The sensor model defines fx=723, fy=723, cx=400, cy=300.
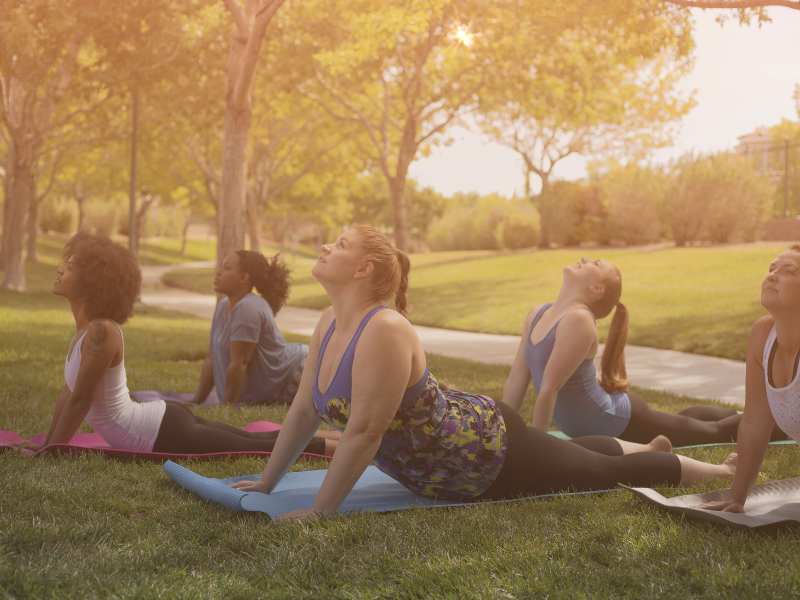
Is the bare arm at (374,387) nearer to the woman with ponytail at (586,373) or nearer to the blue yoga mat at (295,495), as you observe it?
the blue yoga mat at (295,495)

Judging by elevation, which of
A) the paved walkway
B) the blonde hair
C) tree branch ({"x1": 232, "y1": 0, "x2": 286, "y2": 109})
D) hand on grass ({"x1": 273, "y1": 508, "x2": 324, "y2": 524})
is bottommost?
the paved walkway

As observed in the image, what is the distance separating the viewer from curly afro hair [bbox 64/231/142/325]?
4.03 metres

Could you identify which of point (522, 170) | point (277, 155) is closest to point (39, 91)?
point (277, 155)

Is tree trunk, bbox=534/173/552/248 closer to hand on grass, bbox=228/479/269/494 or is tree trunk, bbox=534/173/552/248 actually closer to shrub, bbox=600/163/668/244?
shrub, bbox=600/163/668/244

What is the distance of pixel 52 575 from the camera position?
8.11 ft

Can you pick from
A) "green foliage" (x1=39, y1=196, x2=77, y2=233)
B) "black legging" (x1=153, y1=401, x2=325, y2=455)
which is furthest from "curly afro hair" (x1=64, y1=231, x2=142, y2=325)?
"green foliage" (x1=39, y1=196, x2=77, y2=233)

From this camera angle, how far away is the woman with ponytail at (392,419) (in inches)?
115

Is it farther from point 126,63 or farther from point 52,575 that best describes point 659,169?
point 52,575

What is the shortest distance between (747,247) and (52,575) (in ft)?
73.4

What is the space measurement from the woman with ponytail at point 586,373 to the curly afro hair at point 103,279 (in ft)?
8.11

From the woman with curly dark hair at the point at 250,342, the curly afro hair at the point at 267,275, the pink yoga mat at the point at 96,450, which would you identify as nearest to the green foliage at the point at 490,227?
the curly afro hair at the point at 267,275

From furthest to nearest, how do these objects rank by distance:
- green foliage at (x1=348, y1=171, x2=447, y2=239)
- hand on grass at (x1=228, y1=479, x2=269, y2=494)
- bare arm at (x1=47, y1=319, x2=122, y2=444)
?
green foliage at (x1=348, y1=171, x2=447, y2=239)
bare arm at (x1=47, y1=319, x2=122, y2=444)
hand on grass at (x1=228, y1=479, x2=269, y2=494)

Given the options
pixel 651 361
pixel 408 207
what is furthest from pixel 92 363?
pixel 408 207

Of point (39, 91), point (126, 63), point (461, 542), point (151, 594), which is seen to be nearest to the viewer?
point (151, 594)
